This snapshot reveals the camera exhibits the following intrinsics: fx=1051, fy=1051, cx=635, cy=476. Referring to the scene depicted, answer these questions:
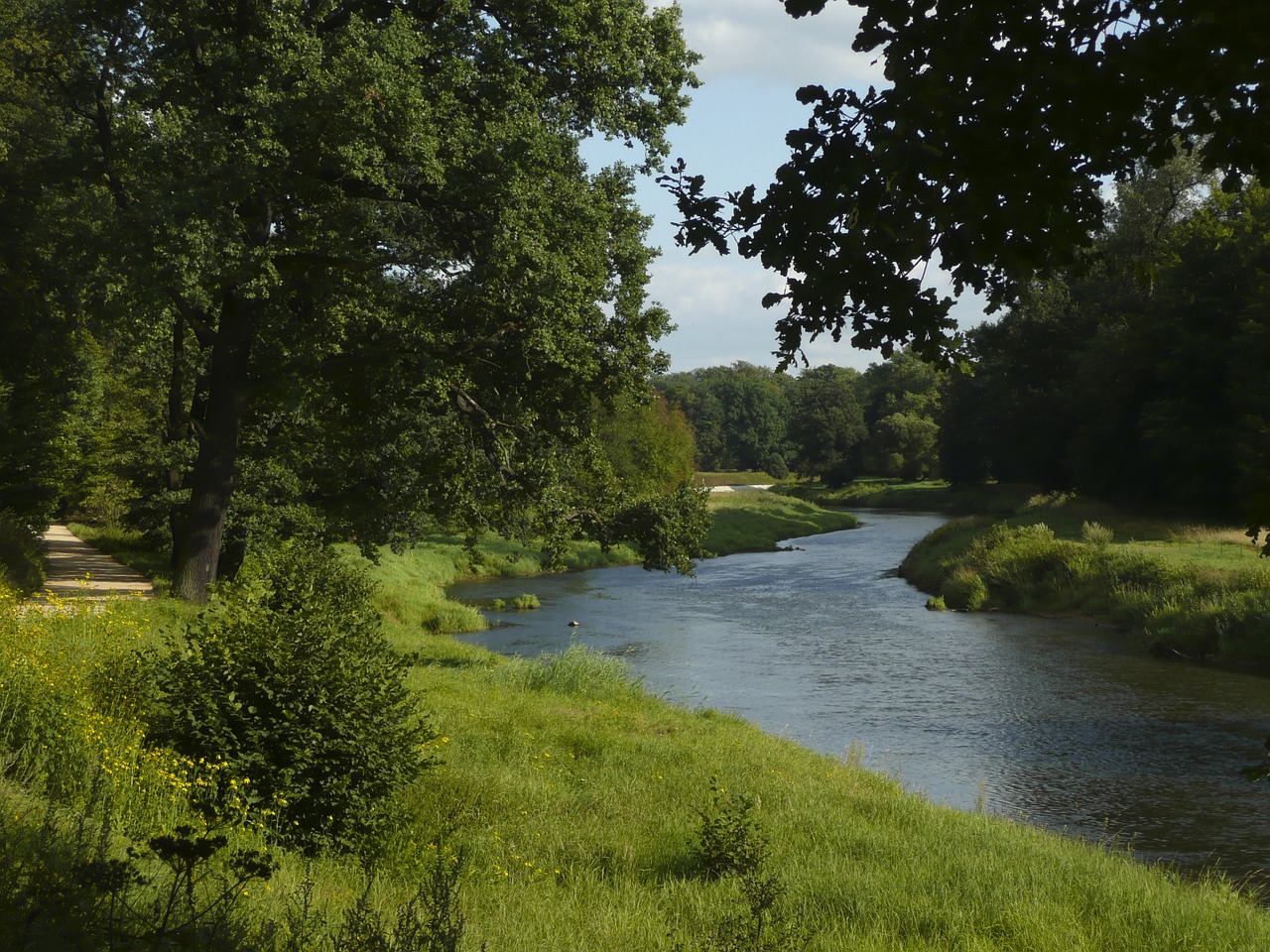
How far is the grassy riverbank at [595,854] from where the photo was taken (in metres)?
6.08

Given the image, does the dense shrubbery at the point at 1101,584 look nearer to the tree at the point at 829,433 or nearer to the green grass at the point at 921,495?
the green grass at the point at 921,495

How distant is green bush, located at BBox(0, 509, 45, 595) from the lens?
17.3 meters

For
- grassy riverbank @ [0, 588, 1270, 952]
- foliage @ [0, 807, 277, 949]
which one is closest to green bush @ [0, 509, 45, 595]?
grassy riverbank @ [0, 588, 1270, 952]

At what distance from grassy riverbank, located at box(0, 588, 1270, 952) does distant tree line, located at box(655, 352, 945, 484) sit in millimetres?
64063

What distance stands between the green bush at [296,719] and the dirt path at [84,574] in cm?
569

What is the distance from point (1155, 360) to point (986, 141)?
39.9 m

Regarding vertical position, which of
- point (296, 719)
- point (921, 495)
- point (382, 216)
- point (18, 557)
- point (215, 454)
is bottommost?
point (296, 719)

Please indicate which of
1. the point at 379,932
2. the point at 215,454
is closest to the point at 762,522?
the point at 215,454

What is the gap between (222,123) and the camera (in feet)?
46.5

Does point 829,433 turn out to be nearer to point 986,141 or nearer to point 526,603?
point 526,603

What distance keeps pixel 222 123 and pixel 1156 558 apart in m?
27.0

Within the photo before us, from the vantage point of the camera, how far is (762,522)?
204 feet

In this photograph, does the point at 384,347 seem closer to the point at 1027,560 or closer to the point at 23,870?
the point at 23,870

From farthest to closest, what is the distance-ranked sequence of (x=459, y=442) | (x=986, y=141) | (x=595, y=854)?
1. (x=459, y=442)
2. (x=595, y=854)
3. (x=986, y=141)
